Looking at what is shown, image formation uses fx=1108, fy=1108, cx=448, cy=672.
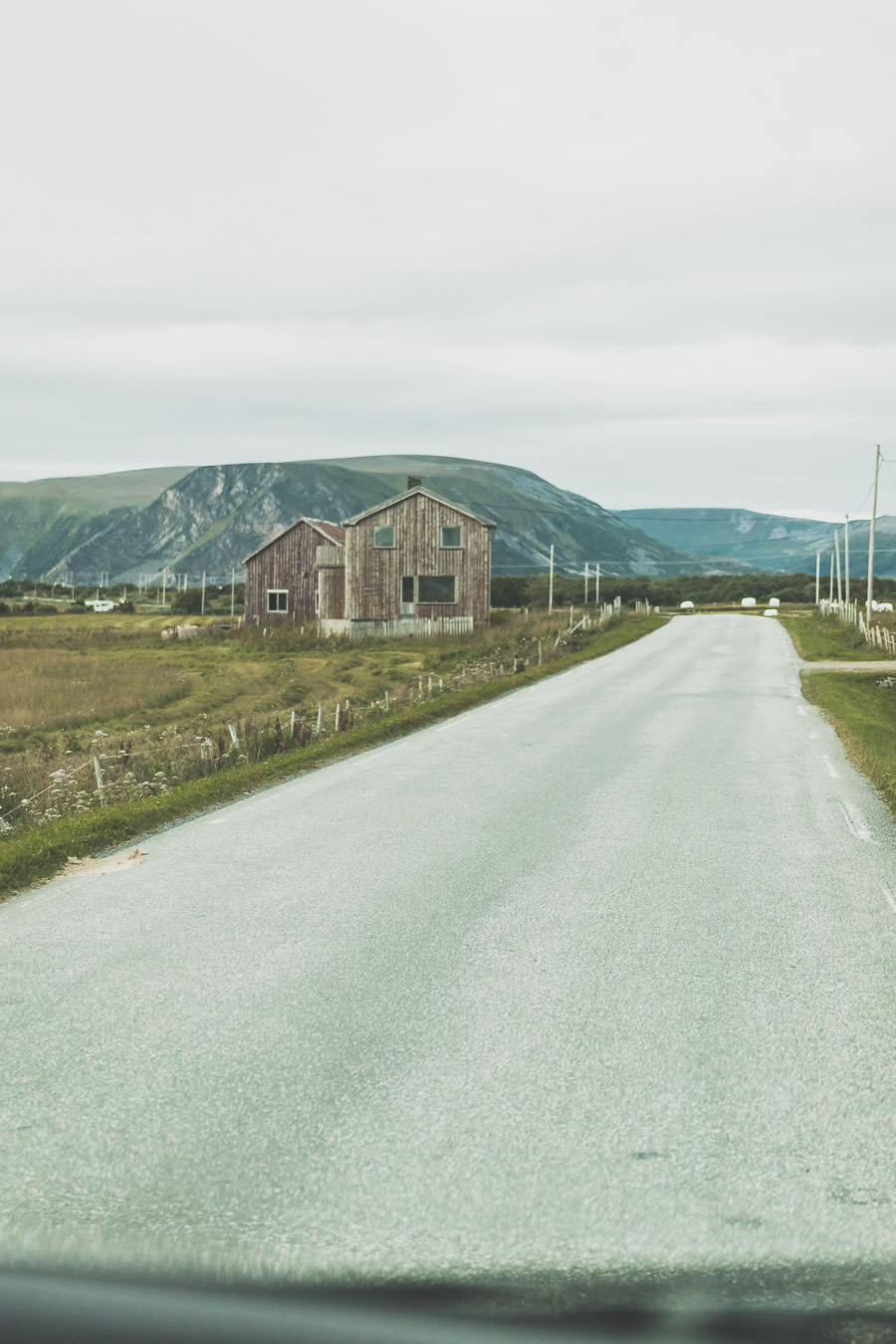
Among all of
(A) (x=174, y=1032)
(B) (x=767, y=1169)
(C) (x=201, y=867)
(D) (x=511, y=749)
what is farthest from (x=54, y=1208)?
(D) (x=511, y=749)

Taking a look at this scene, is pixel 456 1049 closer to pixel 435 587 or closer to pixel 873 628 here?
pixel 873 628

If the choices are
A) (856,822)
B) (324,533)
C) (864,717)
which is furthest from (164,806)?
(324,533)

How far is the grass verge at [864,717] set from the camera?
46.8 feet

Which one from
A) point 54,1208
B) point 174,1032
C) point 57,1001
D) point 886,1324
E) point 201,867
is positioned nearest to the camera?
point 886,1324

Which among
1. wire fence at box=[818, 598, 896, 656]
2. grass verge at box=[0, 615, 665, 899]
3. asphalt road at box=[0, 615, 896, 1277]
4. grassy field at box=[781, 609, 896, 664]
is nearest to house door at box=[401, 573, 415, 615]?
grassy field at box=[781, 609, 896, 664]

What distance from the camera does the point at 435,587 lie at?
53.7 m

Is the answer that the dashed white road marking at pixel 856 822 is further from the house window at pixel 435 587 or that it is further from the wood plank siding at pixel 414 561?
the house window at pixel 435 587

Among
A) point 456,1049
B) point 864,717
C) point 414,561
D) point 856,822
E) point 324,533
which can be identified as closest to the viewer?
point 456,1049

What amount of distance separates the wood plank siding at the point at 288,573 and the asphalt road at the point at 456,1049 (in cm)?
5088

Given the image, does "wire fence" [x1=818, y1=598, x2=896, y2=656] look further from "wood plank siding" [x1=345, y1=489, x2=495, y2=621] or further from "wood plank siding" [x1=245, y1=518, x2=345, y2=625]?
"wood plank siding" [x1=245, y1=518, x2=345, y2=625]

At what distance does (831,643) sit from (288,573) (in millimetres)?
30659

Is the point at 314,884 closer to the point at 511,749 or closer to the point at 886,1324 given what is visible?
the point at 886,1324

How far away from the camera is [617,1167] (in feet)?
13.7

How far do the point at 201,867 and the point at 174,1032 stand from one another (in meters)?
3.70
